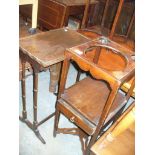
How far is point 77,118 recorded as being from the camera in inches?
49.5

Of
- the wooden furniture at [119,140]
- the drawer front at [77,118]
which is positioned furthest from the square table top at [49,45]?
the wooden furniture at [119,140]

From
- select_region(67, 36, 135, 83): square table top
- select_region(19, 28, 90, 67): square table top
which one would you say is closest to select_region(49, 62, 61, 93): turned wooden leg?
select_region(19, 28, 90, 67): square table top

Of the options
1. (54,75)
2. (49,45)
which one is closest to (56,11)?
(54,75)

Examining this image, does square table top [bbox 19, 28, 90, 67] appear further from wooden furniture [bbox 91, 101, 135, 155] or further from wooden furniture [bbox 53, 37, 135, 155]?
wooden furniture [bbox 91, 101, 135, 155]

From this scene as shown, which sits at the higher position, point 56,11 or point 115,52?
point 115,52

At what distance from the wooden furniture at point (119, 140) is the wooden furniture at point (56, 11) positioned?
63.1 inches

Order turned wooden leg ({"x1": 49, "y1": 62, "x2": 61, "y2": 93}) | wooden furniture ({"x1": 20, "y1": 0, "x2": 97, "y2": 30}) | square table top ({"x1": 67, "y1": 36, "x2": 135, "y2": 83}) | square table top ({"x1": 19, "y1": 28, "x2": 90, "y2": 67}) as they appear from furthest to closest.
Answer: wooden furniture ({"x1": 20, "y1": 0, "x2": 97, "y2": 30}) < turned wooden leg ({"x1": 49, "y1": 62, "x2": 61, "y2": 93}) < square table top ({"x1": 19, "y1": 28, "x2": 90, "y2": 67}) < square table top ({"x1": 67, "y1": 36, "x2": 135, "y2": 83})

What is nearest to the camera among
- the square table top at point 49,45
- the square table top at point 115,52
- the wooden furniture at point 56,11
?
the square table top at point 115,52

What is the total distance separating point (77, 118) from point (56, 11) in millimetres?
1561

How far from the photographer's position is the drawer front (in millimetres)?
1212

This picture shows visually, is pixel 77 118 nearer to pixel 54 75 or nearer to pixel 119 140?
pixel 119 140

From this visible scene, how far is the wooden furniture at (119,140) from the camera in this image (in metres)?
1.03

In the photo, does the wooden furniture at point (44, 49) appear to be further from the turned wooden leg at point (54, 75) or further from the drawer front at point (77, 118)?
the turned wooden leg at point (54, 75)
